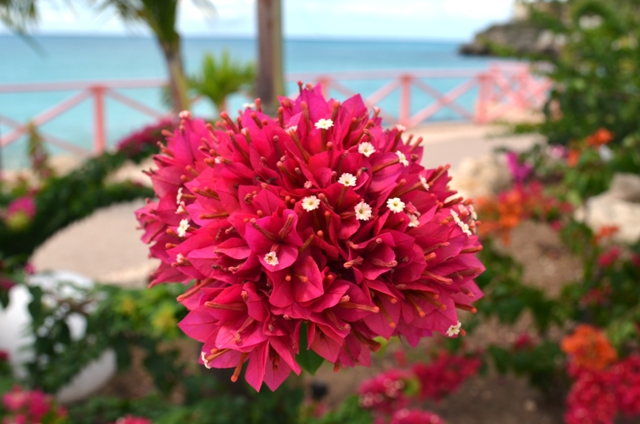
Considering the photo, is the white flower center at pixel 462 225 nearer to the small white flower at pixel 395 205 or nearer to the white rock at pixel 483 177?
the small white flower at pixel 395 205

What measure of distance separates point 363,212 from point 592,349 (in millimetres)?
2209

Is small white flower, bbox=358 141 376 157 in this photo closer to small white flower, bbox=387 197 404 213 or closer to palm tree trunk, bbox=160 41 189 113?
small white flower, bbox=387 197 404 213

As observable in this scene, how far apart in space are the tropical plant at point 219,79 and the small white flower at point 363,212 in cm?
600

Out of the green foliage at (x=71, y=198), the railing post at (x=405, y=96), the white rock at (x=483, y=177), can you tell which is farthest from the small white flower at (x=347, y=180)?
the railing post at (x=405, y=96)

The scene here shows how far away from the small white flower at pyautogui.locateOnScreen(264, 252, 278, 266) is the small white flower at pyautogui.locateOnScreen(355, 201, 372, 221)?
0.12 meters

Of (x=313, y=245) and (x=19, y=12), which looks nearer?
(x=313, y=245)

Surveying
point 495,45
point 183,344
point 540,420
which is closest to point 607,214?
point 540,420

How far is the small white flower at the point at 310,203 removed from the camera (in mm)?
678

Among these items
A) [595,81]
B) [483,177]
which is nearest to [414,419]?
[595,81]

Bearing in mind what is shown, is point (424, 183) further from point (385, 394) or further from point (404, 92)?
point (404, 92)

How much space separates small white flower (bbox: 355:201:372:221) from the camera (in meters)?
A: 0.68

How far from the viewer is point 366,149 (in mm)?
726

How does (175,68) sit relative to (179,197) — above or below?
above

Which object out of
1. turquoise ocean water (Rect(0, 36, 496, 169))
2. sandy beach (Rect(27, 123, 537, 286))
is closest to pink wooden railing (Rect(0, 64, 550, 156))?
turquoise ocean water (Rect(0, 36, 496, 169))
